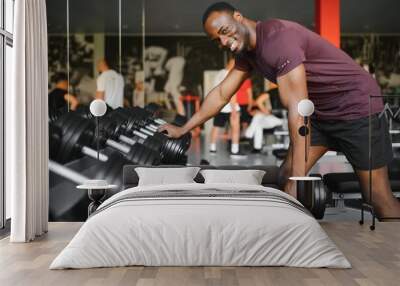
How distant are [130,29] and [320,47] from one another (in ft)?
7.15

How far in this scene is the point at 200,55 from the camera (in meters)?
7.15

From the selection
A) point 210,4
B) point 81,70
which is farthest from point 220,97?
point 81,70

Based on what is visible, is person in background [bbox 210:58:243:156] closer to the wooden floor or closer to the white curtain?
the white curtain

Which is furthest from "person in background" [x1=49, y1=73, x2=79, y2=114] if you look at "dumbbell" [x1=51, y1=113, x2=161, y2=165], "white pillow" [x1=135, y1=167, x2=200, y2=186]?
"white pillow" [x1=135, y1=167, x2=200, y2=186]

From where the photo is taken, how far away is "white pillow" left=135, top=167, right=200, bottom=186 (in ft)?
20.4

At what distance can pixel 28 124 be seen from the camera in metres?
5.48

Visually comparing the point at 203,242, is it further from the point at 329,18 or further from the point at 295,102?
the point at 329,18

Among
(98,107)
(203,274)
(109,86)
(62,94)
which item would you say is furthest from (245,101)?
(203,274)

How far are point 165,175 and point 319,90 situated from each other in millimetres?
1819

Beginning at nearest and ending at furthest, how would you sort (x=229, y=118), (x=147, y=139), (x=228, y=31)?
1. (x=228, y=31)
2. (x=147, y=139)
3. (x=229, y=118)

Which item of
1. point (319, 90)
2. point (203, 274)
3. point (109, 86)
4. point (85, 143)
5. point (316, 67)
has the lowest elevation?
point (203, 274)

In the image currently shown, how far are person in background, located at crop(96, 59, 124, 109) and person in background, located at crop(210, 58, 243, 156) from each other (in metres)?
1.12

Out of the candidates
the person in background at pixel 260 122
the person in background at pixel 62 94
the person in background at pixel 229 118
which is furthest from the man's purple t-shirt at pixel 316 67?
the person in background at pixel 62 94

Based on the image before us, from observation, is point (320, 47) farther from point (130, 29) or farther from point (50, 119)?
point (50, 119)
